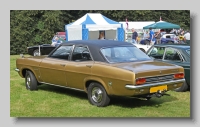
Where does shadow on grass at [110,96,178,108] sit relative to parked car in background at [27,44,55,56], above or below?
below

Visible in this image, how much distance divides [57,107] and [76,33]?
1473 centimetres

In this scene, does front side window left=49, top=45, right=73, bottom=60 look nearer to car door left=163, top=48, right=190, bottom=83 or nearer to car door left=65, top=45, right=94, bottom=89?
car door left=65, top=45, right=94, bottom=89

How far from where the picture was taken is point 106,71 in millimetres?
6527

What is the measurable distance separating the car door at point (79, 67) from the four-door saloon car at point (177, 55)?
8.64 ft

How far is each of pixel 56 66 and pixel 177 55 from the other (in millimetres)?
3236

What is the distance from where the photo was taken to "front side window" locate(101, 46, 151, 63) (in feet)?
22.8

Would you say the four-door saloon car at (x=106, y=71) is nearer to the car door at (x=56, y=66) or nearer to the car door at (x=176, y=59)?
the car door at (x=56, y=66)

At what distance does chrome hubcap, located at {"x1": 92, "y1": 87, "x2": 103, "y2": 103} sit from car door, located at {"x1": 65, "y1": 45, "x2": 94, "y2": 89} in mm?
343

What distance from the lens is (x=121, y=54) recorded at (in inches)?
281

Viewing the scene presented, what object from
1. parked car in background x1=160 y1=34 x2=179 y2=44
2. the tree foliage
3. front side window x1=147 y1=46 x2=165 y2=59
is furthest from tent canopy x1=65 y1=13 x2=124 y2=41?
front side window x1=147 y1=46 x2=165 y2=59

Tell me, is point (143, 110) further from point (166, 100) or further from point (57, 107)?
point (57, 107)

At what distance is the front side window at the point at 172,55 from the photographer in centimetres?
870

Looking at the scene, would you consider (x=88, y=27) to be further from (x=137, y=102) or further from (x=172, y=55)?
(x=137, y=102)

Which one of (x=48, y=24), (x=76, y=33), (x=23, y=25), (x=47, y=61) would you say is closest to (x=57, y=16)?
(x=48, y=24)
